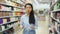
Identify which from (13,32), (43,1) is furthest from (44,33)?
(43,1)

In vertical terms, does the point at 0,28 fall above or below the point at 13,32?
above

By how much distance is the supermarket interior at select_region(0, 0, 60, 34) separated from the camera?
5373mm

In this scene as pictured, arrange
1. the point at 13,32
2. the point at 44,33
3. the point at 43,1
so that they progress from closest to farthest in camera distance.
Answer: the point at 13,32
the point at 44,33
the point at 43,1

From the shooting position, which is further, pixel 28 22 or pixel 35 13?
pixel 35 13

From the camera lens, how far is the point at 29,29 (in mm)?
4223

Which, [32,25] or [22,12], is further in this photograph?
[22,12]

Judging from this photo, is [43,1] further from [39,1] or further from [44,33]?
[44,33]

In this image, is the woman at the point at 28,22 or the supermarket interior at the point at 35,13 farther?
the supermarket interior at the point at 35,13

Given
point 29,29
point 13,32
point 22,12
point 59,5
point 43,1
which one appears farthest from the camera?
point 43,1

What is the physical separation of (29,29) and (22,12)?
4577 mm

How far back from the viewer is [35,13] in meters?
12.9

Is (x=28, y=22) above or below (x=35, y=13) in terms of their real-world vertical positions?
above

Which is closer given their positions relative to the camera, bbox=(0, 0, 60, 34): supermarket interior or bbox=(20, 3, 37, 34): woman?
bbox=(20, 3, 37, 34): woman

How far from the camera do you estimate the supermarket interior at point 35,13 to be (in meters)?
5.37
